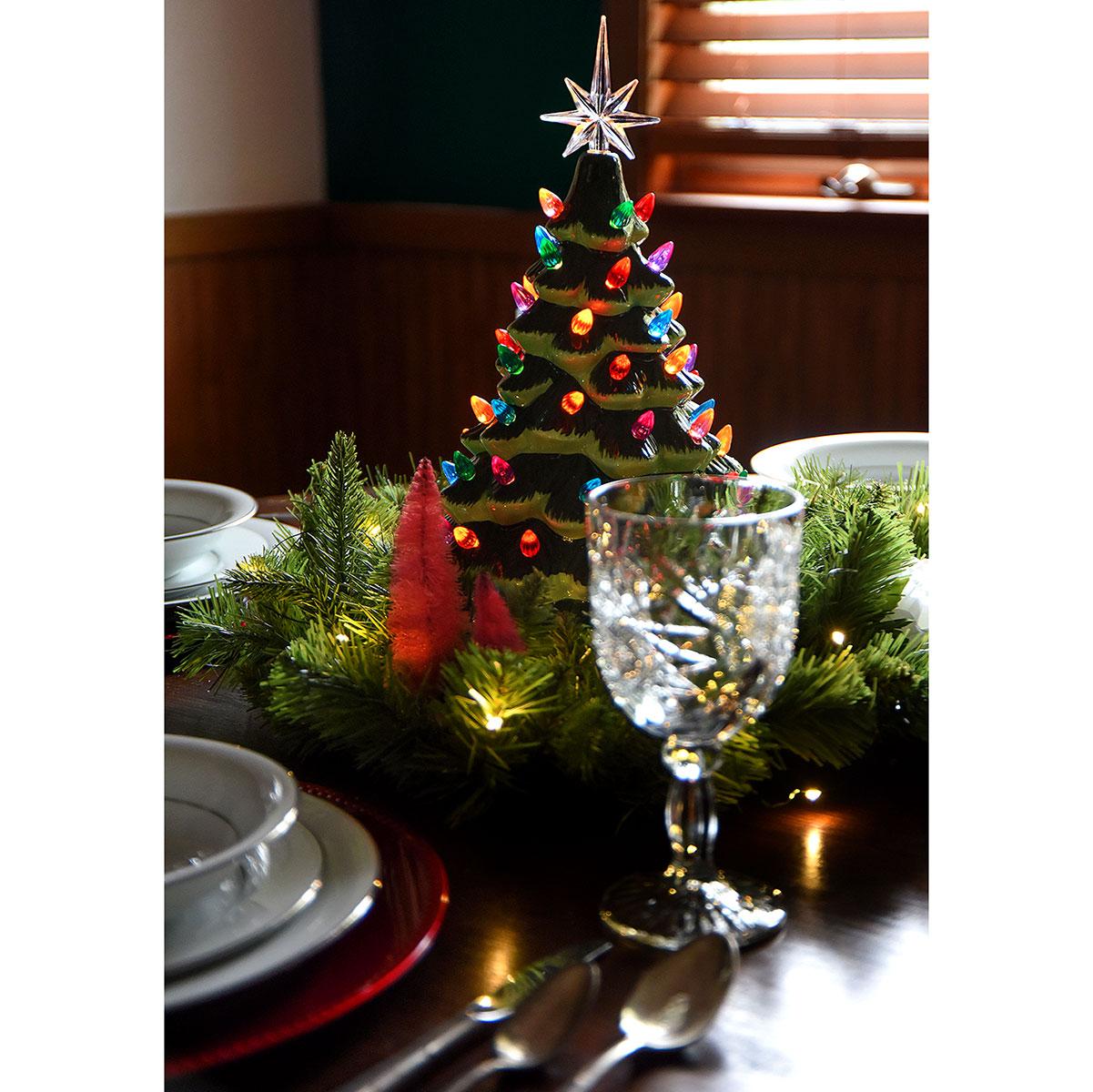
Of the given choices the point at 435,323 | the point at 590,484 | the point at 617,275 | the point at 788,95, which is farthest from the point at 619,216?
the point at 435,323

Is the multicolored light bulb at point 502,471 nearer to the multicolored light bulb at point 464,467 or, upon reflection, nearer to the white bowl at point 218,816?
the multicolored light bulb at point 464,467

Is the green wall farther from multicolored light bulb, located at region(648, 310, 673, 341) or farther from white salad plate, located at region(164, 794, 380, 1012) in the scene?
white salad plate, located at region(164, 794, 380, 1012)

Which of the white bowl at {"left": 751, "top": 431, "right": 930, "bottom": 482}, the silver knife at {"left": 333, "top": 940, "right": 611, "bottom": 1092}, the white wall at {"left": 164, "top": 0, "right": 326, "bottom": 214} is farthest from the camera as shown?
the white wall at {"left": 164, "top": 0, "right": 326, "bottom": 214}

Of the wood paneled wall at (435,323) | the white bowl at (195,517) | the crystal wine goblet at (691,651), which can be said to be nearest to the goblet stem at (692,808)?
the crystal wine goblet at (691,651)

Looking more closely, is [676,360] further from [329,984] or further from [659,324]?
[329,984]

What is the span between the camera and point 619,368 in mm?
730

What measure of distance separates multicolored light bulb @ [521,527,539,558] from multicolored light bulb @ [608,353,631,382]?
95mm

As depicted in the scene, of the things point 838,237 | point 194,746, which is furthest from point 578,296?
point 838,237

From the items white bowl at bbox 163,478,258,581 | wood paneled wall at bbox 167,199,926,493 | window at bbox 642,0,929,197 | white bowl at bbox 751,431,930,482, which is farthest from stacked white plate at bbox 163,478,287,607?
window at bbox 642,0,929,197

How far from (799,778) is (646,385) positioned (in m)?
0.22

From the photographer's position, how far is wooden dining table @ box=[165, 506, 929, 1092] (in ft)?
1.43

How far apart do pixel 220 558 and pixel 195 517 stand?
0.09 metres

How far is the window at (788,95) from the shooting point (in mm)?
2445
